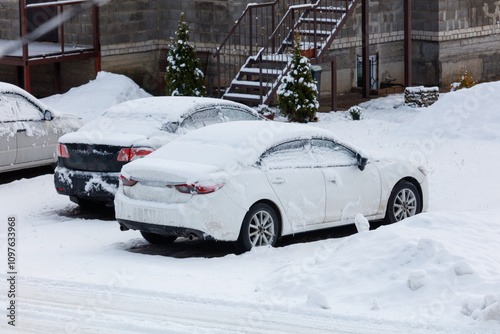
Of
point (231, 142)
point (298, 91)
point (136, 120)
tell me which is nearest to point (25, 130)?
point (136, 120)

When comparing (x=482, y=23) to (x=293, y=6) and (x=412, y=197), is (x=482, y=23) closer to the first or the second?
(x=293, y=6)

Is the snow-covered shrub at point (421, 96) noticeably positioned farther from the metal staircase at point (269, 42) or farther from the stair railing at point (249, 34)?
the stair railing at point (249, 34)

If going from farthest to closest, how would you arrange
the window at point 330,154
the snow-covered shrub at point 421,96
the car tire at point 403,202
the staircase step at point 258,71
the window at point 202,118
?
the snow-covered shrub at point 421,96
the staircase step at point 258,71
the window at point 202,118
the car tire at point 403,202
the window at point 330,154

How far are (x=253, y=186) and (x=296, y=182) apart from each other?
27.3 inches

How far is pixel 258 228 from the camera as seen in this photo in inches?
439

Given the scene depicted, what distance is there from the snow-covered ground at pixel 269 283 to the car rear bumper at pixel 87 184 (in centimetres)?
35

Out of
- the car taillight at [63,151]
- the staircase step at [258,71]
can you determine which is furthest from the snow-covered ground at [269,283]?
the staircase step at [258,71]

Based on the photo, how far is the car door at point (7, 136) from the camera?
15.3 m

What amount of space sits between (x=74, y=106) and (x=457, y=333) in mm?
15058

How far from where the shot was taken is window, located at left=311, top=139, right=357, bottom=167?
12.0 meters

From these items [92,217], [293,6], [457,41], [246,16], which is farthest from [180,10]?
[92,217]

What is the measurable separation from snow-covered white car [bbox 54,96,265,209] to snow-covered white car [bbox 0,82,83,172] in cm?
200

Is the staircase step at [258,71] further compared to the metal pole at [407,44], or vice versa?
the metal pole at [407,44]

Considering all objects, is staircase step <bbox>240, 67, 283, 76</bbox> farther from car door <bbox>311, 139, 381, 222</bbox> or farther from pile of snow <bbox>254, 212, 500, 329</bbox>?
pile of snow <bbox>254, 212, 500, 329</bbox>
